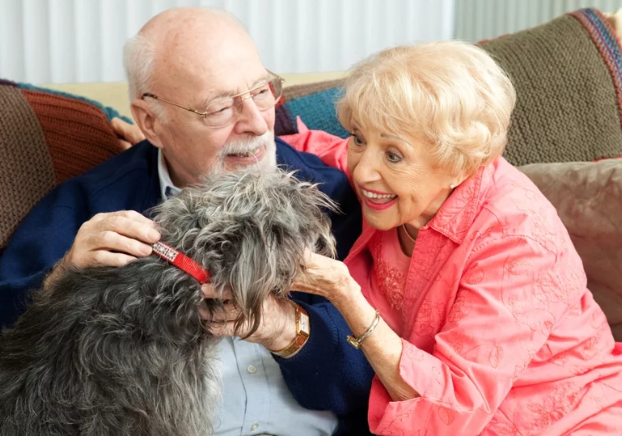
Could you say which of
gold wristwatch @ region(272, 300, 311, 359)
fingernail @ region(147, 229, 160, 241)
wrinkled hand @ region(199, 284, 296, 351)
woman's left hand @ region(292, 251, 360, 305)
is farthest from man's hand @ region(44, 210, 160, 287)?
gold wristwatch @ region(272, 300, 311, 359)

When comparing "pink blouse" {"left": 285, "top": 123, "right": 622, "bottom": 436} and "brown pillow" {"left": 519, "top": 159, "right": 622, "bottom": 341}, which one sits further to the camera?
"brown pillow" {"left": 519, "top": 159, "right": 622, "bottom": 341}

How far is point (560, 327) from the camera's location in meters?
1.82

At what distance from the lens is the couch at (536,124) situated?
2.19m

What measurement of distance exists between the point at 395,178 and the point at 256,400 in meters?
0.70

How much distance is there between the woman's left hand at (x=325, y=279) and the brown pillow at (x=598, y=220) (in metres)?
0.85

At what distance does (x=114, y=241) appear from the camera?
1.54 m

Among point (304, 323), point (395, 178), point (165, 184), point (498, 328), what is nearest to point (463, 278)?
point (498, 328)

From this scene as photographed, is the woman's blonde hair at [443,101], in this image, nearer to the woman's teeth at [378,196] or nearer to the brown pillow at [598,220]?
the woman's teeth at [378,196]

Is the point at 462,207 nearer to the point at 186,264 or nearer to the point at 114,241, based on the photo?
the point at 186,264

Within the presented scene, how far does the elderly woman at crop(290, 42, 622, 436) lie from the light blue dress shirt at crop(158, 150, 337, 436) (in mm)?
292

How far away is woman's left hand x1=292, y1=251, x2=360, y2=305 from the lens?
159 centimetres

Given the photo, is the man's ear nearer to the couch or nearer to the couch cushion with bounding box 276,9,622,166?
the couch

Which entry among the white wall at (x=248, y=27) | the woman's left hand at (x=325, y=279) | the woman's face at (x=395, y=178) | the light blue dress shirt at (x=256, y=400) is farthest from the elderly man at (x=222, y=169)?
the white wall at (x=248, y=27)

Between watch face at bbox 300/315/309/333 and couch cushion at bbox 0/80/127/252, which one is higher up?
couch cushion at bbox 0/80/127/252
